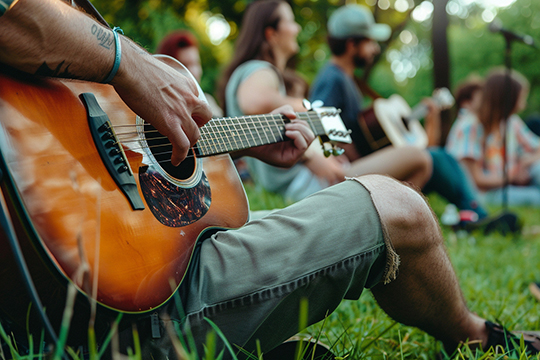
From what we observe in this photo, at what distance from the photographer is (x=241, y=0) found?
10375 mm

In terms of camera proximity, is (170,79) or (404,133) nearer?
(170,79)

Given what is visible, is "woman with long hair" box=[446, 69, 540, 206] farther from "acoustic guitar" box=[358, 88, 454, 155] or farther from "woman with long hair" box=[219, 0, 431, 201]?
"woman with long hair" box=[219, 0, 431, 201]

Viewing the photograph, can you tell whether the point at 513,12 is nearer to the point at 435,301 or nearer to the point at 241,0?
the point at 241,0

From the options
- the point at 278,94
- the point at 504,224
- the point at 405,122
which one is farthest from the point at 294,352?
the point at 405,122

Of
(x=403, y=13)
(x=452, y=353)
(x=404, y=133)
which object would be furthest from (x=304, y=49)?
(x=452, y=353)

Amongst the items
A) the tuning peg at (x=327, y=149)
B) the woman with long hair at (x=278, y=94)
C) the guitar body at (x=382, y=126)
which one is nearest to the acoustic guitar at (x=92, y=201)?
the tuning peg at (x=327, y=149)

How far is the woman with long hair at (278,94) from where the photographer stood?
3135 mm

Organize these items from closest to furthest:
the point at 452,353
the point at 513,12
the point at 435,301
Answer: the point at 435,301
the point at 452,353
the point at 513,12

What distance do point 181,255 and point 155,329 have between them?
6.8 inches

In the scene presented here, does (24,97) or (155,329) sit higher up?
(24,97)

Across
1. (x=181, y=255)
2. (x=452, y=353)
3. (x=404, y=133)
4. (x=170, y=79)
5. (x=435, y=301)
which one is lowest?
(x=404, y=133)

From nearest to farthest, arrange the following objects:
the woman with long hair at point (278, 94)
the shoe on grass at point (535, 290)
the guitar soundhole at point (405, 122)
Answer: the shoe on grass at point (535, 290), the woman with long hair at point (278, 94), the guitar soundhole at point (405, 122)

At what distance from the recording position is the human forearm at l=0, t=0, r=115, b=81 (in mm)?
845

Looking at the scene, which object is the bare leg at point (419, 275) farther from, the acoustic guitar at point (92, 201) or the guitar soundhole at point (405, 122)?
the guitar soundhole at point (405, 122)
